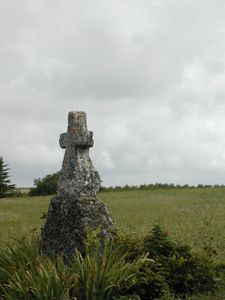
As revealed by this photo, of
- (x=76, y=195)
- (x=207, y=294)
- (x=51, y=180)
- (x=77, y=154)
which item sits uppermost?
(x=51, y=180)

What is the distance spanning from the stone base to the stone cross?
248mm

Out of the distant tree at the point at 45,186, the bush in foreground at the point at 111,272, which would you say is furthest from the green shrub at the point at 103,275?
the distant tree at the point at 45,186

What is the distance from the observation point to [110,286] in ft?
27.6

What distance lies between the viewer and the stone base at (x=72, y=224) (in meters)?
10.2

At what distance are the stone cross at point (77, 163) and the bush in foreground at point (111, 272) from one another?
49.5 inches

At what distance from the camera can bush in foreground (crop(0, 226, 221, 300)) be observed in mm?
8367

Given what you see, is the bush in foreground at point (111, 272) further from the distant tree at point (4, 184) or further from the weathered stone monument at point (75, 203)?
the distant tree at point (4, 184)

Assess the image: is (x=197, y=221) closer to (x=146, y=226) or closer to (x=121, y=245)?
(x=146, y=226)

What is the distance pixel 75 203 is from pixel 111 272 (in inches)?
84.2

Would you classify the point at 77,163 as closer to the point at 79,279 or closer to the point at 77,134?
the point at 77,134

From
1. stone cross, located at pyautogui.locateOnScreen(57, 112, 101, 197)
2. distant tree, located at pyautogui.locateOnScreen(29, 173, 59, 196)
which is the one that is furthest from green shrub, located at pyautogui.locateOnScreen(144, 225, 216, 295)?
distant tree, located at pyautogui.locateOnScreen(29, 173, 59, 196)

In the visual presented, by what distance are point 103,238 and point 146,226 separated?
9.63 meters

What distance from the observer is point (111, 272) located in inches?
340

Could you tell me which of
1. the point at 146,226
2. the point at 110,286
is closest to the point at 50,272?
the point at 110,286
